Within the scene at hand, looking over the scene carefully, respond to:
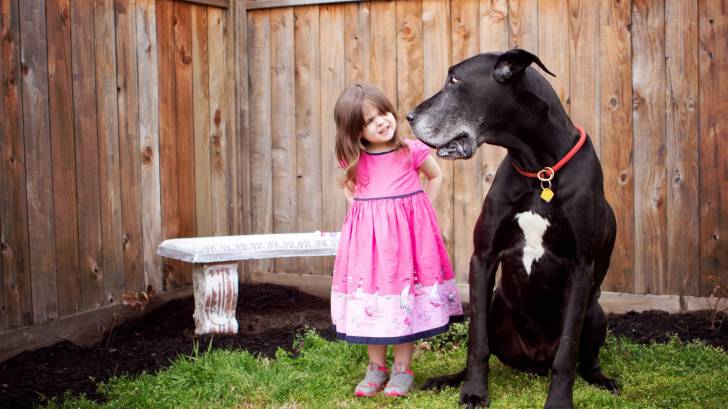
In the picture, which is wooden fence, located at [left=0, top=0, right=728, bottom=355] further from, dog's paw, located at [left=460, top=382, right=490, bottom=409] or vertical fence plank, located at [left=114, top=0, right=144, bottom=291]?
dog's paw, located at [left=460, top=382, right=490, bottom=409]

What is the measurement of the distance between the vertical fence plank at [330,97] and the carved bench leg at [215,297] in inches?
45.7

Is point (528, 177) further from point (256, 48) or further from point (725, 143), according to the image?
point (256, 48)

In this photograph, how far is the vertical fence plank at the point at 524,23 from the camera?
5137mm

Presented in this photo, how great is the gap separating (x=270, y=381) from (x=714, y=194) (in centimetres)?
276

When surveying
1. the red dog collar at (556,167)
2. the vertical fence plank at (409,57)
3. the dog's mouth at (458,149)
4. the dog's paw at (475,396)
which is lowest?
the dog's paw at (475,396)

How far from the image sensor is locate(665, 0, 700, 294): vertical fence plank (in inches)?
190

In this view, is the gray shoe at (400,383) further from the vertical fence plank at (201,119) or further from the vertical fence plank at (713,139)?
the vertical fence plank at (201,119)

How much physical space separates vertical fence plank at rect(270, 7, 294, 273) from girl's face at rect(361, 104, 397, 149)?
2.25 m

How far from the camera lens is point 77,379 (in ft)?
13.4

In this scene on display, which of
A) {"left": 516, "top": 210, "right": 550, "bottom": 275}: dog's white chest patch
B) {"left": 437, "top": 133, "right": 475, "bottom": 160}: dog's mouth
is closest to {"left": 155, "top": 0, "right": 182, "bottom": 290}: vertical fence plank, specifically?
{"left": 437, "top": 133, "right": 475, "bottom": 160}: dog's mouth

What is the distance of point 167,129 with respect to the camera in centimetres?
544

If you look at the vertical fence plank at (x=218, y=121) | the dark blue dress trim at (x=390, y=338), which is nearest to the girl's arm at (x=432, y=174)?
the dark blue dress trim at (x=390, y=338)

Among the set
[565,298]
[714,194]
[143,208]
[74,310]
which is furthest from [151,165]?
[714,194]

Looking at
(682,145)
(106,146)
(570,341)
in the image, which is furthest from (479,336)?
(106,146)
